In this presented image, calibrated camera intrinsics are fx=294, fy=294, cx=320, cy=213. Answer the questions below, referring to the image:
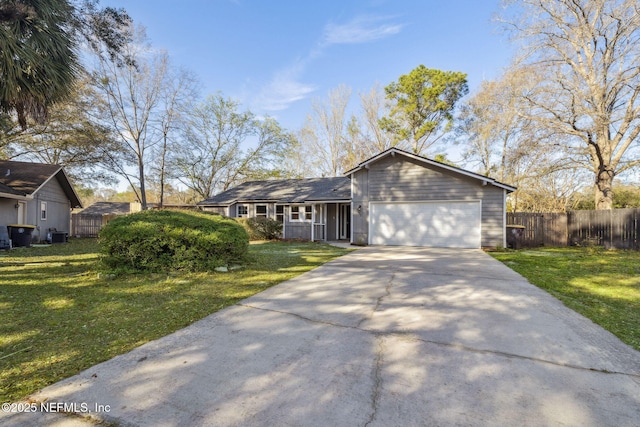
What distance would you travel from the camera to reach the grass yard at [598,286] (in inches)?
154

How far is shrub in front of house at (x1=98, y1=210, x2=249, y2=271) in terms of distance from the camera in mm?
6535

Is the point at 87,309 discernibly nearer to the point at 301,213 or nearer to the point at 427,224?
the point at 427,224

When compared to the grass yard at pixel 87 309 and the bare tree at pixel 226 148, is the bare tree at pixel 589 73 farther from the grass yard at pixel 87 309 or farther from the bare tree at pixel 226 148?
the bare tree at pixel 226 148

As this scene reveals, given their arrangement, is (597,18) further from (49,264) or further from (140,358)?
(49,264)

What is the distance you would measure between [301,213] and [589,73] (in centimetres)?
1539

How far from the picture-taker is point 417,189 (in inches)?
506

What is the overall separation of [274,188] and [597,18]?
60.1 feet

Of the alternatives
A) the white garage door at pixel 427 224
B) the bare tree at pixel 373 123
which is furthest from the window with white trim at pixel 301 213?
the bare tree at pixel 373 123

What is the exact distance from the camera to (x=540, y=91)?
44.4ft

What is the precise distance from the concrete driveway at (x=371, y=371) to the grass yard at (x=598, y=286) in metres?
0.38

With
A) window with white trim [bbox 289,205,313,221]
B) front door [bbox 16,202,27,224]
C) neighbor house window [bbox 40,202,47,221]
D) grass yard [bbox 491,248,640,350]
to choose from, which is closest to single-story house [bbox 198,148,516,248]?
window with white trim [bbox 289,205,313,221]

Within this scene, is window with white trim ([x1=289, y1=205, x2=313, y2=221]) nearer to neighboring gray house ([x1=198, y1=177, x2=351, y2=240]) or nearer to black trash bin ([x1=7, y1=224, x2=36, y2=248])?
neighboring gray house ([x1=198, y1=177, x2=351, y2=240])

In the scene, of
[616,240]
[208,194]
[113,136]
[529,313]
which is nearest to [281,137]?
[208,194]

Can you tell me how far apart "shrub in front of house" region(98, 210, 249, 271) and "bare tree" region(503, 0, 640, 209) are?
15.3 m
